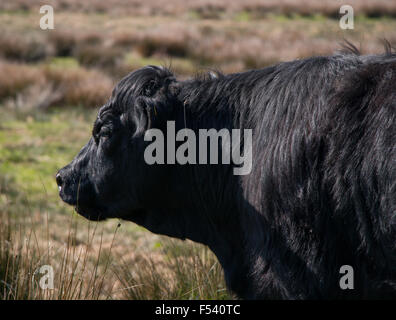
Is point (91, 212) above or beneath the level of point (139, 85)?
beneath

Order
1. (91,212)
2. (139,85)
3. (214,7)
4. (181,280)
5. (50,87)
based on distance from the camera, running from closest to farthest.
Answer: (139,85), (91,212), (181,280), (50,87), (214,7)

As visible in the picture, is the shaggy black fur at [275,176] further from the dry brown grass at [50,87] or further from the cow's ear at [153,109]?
the dry brown grass at [50,87]

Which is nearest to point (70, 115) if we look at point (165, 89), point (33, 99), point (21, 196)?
point (33, 99)

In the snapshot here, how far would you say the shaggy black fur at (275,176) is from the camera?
125 inches

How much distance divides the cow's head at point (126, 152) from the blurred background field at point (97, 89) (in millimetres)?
242

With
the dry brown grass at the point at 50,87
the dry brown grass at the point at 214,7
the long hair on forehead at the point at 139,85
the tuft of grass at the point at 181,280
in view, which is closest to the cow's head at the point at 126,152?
the long hair on forehead at the point at 139,85

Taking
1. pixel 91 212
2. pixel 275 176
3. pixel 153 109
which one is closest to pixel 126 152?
pixel 153 109

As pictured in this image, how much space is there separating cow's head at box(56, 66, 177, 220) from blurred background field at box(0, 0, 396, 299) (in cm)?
24

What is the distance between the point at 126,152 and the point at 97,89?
10.3m

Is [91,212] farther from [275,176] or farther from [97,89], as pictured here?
[97,89]

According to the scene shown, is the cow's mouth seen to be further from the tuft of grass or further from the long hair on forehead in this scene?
the long hair on forehead

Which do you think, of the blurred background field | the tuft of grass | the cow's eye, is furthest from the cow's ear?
the tuft of grass

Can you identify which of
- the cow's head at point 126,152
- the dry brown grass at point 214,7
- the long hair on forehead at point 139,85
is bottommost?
the cow's head at point 126,152

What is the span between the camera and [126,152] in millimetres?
3898
